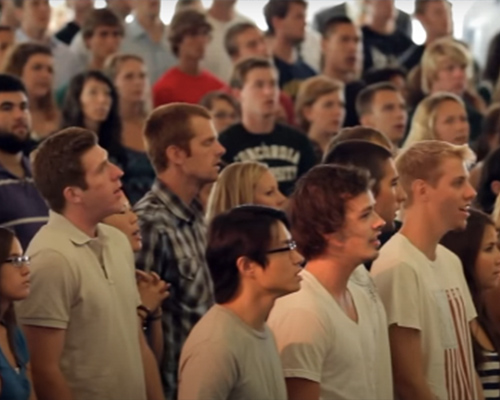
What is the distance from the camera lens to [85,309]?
454 centimetres

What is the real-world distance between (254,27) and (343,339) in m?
5.31

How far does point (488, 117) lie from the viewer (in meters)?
8.38

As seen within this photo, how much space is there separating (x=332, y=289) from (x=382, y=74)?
5209 millimetres

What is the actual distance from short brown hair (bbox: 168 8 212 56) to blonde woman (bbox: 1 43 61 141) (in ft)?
3.78

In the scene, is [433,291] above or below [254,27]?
below

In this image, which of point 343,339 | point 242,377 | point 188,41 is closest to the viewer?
point 242,377

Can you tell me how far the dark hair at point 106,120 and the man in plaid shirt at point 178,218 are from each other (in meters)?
1.91

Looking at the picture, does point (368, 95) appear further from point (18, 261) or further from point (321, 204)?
point (18, 261)

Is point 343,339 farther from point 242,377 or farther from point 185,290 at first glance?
point 185,290

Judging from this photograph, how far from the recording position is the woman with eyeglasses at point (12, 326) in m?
4.32

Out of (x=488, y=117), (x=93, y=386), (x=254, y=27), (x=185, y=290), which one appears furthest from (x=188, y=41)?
(x=93, y=386)

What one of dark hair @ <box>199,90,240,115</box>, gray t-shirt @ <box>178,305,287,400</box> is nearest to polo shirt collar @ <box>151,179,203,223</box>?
gray t-shirt @ <box>178,305,287,400</box>

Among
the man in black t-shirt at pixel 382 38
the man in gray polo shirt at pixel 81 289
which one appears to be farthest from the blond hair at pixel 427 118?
the man in gray polo shirt at pixel 81 289

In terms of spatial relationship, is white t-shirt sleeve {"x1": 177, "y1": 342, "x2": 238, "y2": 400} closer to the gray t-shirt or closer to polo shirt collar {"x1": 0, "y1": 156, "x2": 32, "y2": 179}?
the gray t-shirt
